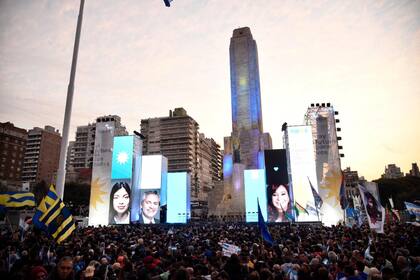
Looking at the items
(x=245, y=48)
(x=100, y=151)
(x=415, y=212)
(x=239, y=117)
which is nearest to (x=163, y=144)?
(x=239, y=117)

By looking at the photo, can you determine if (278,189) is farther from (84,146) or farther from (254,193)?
(84,146)

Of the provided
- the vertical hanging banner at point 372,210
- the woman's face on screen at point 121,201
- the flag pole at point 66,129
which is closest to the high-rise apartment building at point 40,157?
the woman's face on screen at point 121,201

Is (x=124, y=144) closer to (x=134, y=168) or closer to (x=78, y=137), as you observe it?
(x=134, y=168)

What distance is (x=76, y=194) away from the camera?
286 ft

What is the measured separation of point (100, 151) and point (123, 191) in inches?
367

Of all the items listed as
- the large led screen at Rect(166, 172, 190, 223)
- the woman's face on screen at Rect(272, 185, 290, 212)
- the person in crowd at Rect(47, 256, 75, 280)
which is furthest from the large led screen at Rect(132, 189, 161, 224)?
the person in crowd at Rect(47, 256, 75, 280)

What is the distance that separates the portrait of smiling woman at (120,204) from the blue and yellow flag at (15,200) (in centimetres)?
2936

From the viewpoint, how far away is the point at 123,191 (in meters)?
49.0

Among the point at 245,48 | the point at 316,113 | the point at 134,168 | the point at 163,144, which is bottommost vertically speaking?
the point at 134,168

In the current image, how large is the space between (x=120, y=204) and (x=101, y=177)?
6.61m

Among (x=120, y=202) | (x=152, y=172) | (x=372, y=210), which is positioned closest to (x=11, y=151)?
(x=120, y=202)

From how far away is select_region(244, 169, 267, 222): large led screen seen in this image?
52.0 metres

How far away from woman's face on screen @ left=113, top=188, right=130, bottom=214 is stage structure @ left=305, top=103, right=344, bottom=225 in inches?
1196

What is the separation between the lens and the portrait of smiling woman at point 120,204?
47.5 metres
